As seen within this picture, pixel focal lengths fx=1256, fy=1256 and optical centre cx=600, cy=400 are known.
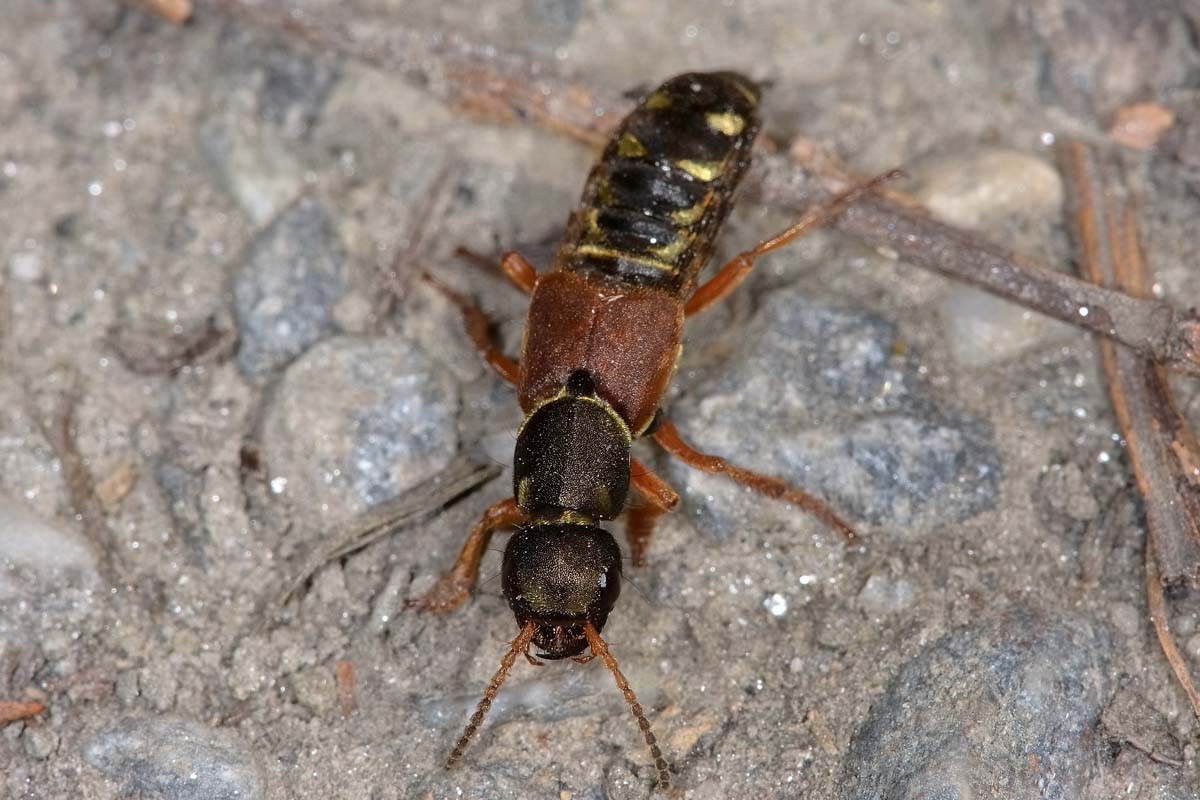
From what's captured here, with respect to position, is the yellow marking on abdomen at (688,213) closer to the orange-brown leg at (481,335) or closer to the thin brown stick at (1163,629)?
the orange-brown leg at (481,335)

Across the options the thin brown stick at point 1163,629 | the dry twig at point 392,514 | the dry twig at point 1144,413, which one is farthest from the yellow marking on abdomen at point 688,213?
the thin brown stick at point 1163,629

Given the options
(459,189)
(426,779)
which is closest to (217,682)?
(426,779)

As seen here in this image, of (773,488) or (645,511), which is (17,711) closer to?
(645,511)

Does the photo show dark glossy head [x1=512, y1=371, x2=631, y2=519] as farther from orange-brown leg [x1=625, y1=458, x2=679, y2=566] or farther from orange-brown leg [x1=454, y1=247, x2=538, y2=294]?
orange-brown leg [x1=454, y1=247, x2=538, y2=294]

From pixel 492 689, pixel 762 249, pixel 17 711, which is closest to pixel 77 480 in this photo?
pixel 17 711

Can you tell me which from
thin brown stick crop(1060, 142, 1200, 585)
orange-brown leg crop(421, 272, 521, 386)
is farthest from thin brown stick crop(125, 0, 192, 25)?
thin brown stick crop(1060, 142, 1200, 585)

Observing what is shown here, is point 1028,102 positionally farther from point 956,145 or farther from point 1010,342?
point 1010,342

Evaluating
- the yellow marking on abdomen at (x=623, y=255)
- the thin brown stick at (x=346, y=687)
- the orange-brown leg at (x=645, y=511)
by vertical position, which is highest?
the yellow marking on abdomen at (x=623, y=255)
